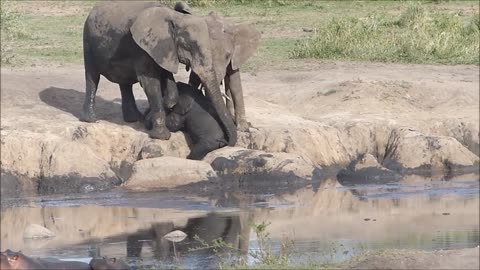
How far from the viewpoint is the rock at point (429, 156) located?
46.6ft

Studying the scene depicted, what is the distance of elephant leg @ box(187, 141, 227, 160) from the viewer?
44.9 ft

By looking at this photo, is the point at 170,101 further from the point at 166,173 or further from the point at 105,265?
the point at 105,265

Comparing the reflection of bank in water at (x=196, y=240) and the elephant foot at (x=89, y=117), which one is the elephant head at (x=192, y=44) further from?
the reflection of bank in water at (x=196, y=240)

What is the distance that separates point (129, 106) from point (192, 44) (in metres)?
1.35

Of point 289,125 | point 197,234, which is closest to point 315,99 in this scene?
point 289,125

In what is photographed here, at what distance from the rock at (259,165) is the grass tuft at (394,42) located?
475 cm

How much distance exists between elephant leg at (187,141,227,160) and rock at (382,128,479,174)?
6.47 ft

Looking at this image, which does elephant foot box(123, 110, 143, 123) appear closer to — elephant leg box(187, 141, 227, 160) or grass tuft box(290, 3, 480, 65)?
elephant leg box(187, 141, 227, 160)

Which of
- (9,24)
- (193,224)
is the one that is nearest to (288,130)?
(193,224)

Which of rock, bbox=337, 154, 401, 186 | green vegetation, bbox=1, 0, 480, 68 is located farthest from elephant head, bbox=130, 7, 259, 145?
green vegetation, bbox=1, 0, 480, 68

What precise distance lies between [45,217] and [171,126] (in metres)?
2.50

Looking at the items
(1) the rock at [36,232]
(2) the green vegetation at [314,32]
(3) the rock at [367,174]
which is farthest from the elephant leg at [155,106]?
(2) the green vegetation at [314,32]

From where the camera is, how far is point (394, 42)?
60.4 ft

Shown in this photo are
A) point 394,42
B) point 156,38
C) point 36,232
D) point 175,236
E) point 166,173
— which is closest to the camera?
point 175,236
